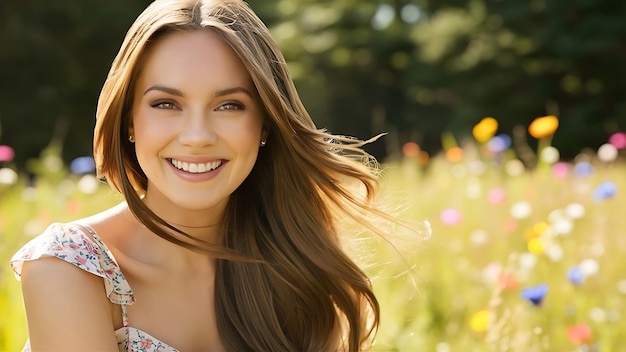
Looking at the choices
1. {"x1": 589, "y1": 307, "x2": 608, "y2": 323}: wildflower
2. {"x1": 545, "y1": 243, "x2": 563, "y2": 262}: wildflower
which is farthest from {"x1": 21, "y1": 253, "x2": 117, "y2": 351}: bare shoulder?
{"x1": 545, "y1": 243, "x2": 563, "y2": 262}: wildflower

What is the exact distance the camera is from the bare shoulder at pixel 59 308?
6.44ft

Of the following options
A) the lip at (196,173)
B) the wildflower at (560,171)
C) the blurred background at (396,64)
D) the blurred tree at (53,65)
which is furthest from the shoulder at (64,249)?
the blurred tree at (53,65)

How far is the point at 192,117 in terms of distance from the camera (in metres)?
2.09

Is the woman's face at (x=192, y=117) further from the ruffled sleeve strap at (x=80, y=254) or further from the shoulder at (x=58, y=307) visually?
the shoulder at (x=58, y=307)

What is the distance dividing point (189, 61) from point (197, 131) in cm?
18

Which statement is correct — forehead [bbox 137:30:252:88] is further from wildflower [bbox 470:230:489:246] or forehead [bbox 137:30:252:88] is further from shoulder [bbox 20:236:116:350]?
wildflower [bbox 470:230:489:246]

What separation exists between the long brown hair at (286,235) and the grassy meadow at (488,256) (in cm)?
22

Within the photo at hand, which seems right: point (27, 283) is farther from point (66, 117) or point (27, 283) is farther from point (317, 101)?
point (317, 101)

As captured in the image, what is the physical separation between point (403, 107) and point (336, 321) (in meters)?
22.7

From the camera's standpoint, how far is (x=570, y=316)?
3.02 m

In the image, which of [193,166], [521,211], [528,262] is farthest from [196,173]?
[521,211]

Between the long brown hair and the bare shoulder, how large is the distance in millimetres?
271

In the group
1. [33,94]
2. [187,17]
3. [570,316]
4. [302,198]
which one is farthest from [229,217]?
[33,94]

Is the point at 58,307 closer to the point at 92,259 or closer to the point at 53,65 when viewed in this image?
the point at 92,259
